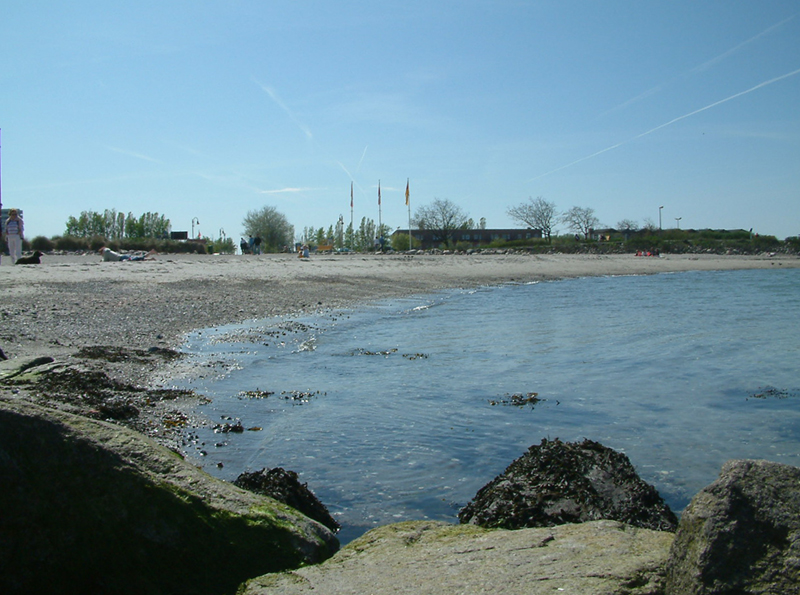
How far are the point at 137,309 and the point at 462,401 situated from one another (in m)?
8.14

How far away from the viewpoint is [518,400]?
7.48 metres

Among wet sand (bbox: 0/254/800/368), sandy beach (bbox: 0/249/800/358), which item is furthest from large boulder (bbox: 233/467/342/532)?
sandy beach (bbox: 0/249/800/358)

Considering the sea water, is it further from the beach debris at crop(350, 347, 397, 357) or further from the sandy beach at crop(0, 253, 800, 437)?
the sandy beach at crop(0, 253, 800, 437)

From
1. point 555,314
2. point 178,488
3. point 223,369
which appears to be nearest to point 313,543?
point 178,488

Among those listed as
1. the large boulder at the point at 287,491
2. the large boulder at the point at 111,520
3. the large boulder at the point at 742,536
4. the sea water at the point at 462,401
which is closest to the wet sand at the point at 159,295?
the sea water at the point at 462,401

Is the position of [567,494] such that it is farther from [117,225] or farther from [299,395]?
[117,225]

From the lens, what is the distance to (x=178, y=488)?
9.25 ft

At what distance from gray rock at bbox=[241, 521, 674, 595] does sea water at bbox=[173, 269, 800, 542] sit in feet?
3.82

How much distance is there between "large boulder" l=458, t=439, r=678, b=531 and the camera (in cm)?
386

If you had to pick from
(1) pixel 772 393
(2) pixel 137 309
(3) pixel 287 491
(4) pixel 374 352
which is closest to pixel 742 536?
(3) pixel 287 491

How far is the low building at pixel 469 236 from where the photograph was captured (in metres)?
92.2

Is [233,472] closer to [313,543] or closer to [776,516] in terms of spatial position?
[313,543]

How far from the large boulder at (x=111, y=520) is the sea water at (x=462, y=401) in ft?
4.48

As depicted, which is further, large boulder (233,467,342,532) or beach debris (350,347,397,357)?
beach debris (350,347,397,357)
